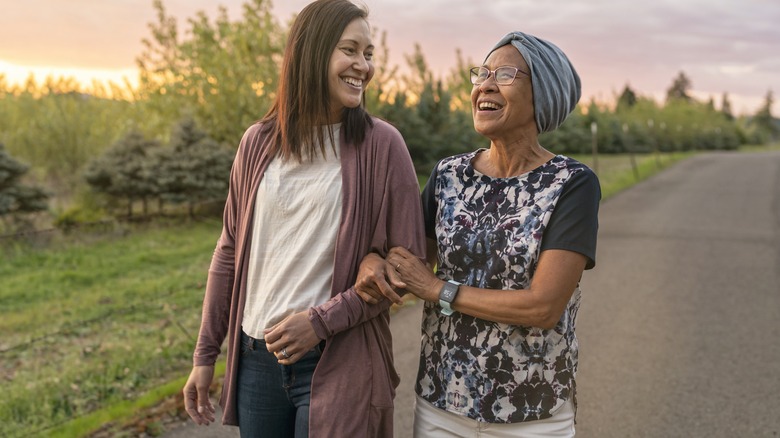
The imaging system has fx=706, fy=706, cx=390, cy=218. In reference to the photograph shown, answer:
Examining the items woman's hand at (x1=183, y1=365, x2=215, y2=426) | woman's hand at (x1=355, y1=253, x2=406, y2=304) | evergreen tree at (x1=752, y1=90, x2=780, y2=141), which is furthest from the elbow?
evergreen tree at (x1=752, y1=90, x2=780, y2=141)

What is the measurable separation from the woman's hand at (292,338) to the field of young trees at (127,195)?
2942 millimetres

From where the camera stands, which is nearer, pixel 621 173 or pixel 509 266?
pixel 509 266

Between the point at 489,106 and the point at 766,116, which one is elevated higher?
the point at 489,106

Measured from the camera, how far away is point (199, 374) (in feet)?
7.27

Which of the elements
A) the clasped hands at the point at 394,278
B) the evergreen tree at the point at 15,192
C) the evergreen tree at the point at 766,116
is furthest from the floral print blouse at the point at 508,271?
the evergreen tree at the point at 766,116

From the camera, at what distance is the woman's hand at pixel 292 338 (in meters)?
1.89

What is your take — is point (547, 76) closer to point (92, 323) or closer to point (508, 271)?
point (508, 271)

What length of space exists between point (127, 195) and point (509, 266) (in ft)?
41.8

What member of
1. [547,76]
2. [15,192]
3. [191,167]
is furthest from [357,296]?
[191,167]

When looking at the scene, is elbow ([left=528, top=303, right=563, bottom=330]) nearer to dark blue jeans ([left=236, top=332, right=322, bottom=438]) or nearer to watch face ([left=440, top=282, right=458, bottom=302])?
watch face ([left=440, top=282, right=458, bottom=302])

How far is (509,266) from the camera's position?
1.97m

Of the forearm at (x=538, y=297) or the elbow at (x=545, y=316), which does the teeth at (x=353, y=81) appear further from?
the elbow at (x=545, y=316)

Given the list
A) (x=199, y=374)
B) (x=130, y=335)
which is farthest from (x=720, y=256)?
(x=199, y=374)

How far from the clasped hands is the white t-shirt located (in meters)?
0.12
